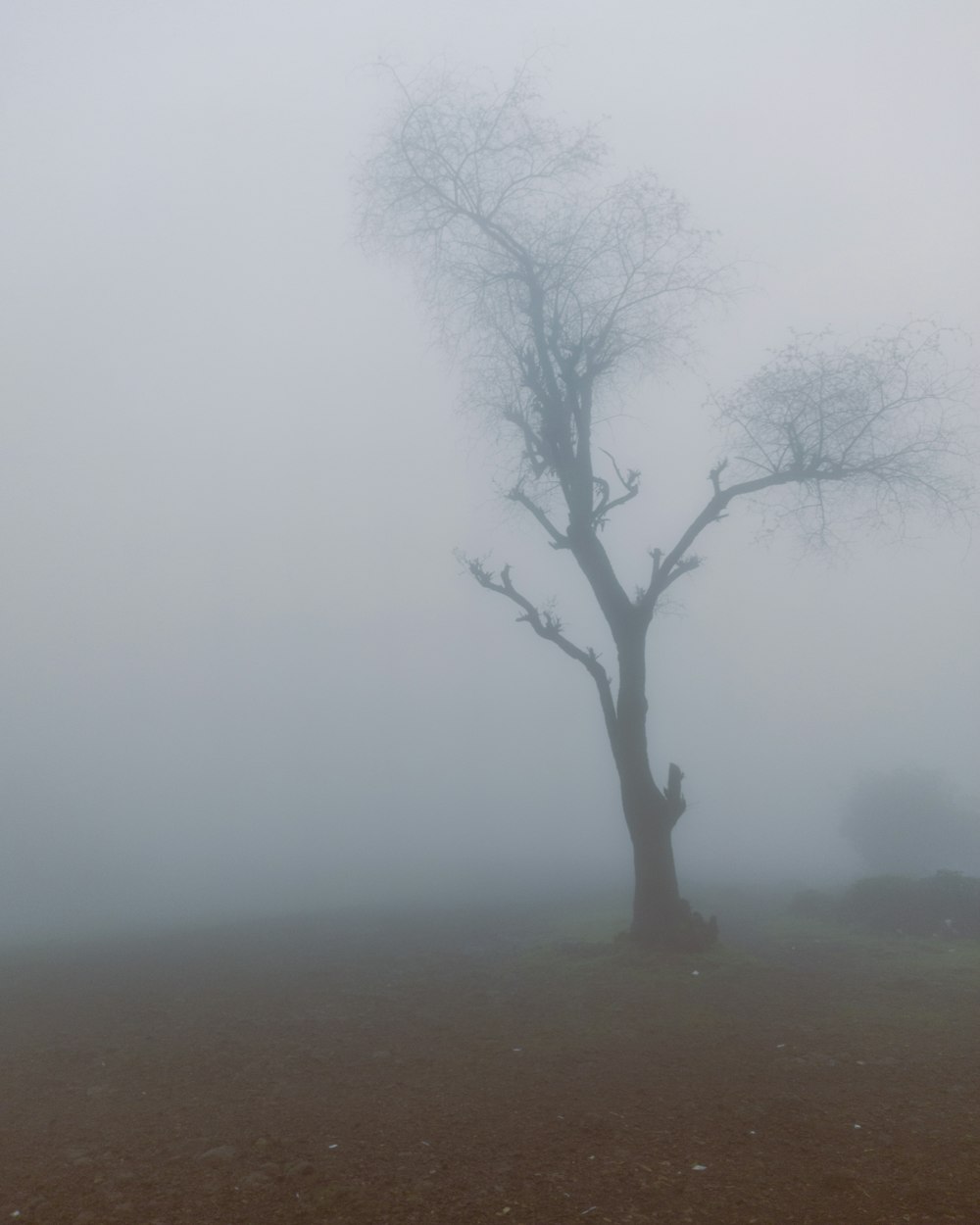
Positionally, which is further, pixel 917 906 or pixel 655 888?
pixel 917 906

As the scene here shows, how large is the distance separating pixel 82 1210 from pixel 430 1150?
6.43 feet

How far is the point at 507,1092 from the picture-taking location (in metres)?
6.47

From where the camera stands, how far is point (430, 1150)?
5449 millimetres

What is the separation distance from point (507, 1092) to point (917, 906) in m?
9.43

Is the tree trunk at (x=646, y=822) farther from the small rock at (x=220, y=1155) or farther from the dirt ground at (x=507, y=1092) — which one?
the small rock at (x=220, y=1155)

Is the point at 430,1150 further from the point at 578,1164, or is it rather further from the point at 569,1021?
the point at 569,1021

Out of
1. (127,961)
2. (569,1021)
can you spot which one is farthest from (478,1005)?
(127,961)

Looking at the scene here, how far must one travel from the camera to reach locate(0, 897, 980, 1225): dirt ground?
4770mm

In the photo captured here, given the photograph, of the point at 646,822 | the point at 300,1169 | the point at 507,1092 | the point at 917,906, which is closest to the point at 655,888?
the point at 646,822

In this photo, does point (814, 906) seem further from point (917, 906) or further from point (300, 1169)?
point (300, 1169)

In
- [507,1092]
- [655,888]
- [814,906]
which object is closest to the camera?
[507,1092]

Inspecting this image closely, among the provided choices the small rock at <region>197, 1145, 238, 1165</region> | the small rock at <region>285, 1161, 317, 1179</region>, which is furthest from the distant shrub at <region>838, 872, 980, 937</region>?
the small rock at <region>197, 1145, 238, 1165</region>

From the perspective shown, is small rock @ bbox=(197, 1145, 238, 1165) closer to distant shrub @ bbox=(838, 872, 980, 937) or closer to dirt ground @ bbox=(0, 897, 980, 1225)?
dirt ground @ bbox=(0, 897, 980, 1225)

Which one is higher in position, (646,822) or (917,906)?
(646,822)
